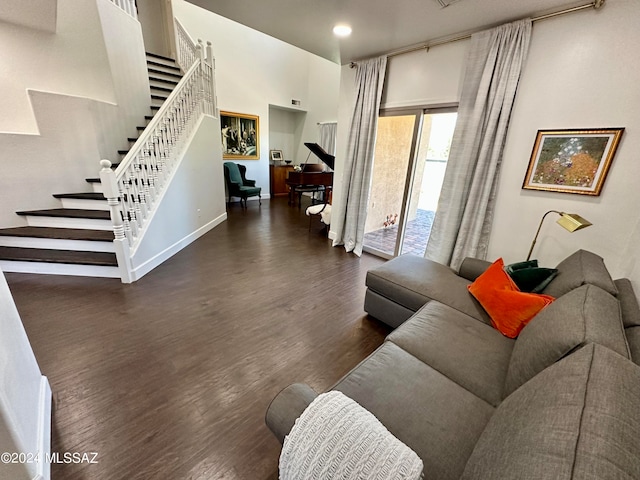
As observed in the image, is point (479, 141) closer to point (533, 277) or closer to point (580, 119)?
point (580, 119)

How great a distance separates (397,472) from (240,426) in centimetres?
107

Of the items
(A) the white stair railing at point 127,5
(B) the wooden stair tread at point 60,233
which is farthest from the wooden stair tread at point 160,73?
(B) the wooden stair tread at point 60,233

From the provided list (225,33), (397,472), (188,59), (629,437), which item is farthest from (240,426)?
(225,33)

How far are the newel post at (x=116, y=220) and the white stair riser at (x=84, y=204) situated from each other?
84cm

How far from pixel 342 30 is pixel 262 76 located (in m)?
4.87

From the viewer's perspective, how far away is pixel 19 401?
1.03 m

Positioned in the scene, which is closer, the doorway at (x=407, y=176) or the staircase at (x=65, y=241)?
the staircase at (x=65, y=241)

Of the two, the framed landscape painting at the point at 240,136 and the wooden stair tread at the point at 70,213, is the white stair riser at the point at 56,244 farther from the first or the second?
→ the framed landscape painting at the point at 240,136

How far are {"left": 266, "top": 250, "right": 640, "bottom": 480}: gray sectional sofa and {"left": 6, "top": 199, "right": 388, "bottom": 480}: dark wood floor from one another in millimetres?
621

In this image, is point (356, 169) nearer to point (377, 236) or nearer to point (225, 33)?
point (377, 236)

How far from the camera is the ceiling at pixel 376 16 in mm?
2080

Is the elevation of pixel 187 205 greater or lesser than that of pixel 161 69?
lesser

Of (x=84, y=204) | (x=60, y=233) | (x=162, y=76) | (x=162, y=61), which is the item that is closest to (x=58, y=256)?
(x=60, y=233)

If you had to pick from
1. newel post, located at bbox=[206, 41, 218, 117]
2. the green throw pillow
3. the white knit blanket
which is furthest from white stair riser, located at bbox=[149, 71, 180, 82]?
the green throw pillow
